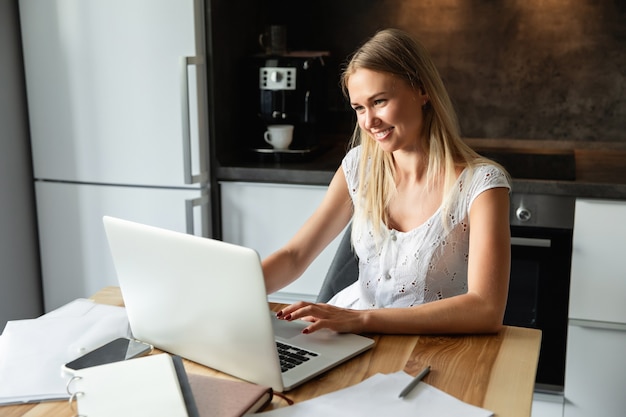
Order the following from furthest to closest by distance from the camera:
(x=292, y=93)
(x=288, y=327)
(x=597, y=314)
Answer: (x=292, y=93), (x=597, y=314), (x=288, y=327)

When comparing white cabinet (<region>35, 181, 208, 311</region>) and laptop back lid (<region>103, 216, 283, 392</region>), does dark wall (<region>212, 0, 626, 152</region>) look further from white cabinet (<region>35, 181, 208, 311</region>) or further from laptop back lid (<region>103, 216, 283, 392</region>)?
laptop back lid (<region>103, 216, 283, 392</region>)

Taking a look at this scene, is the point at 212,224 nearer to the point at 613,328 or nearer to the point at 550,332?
the point at 550,332

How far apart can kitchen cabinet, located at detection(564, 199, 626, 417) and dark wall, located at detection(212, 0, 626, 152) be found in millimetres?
638

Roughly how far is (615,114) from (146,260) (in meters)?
2.09

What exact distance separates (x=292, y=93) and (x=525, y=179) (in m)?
0.82

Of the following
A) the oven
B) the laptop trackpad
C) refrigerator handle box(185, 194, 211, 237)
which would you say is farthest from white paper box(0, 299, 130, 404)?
the oven

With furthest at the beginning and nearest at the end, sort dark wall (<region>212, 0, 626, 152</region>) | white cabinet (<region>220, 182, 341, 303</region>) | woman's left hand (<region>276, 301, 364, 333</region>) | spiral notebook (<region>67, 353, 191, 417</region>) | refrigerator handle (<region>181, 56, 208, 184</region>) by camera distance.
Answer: dark wall (<region>212, 0, 626, 152</region>) < white cabinet (<region>220, 182, 341, 303</region>) < refrigerator handle (<region>181, 56, 208, 184</region>) < woman's left hand (<region>276, 301, 364, 333</region>) < spiral notebook (<region>67, 353, 191, 417</region>)

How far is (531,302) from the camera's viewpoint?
2461 millimetres

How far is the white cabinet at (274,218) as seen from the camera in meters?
2.57

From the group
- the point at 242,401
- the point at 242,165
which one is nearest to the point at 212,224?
the point at 242,165

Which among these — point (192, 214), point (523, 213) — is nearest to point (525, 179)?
point (523, 213)

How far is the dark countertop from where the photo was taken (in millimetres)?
2309

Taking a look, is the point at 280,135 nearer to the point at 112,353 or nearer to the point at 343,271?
the point at 343,271

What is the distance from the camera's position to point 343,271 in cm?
194
